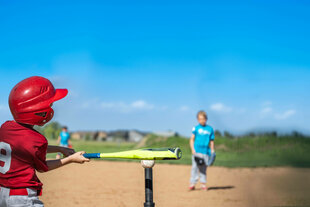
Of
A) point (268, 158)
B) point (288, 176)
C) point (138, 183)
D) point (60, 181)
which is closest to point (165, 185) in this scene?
point (138, 183)

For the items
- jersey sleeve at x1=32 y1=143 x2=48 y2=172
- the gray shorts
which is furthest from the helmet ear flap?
the gray shorts

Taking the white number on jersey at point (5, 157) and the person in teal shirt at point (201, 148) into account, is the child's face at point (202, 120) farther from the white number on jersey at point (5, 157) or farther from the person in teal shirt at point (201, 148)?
the white number on jersey at point (5, 157)

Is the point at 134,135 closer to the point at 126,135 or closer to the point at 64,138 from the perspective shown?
the point at 126,135

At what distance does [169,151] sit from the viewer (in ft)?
6.64

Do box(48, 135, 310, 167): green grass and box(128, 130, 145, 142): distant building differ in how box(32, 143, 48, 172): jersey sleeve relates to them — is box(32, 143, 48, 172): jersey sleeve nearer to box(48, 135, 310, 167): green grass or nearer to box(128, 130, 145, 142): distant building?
box(48, 135, 310, 167): green grass

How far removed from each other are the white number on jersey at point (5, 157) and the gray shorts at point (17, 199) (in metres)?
0.13

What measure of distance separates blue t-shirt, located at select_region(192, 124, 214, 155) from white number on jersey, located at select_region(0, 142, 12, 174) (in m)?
5.87

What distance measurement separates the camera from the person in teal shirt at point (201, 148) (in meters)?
7.80

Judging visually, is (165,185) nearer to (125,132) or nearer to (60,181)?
(60,181)

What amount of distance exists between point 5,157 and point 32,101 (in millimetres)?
410

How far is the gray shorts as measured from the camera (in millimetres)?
2303

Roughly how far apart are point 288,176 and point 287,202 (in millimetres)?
4591

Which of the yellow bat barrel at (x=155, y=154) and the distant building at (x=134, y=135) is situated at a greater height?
the distant building at (x=134, y=135)

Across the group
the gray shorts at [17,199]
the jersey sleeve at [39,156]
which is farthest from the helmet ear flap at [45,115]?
the gray shorts at [17,199]
